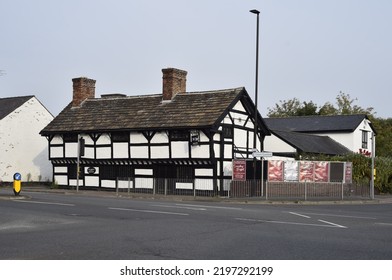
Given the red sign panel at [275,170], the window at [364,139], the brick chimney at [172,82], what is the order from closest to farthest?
1. the red sign panel at [275,170]
2. the brick chimney at [172,82]
3. the window at [364,139]

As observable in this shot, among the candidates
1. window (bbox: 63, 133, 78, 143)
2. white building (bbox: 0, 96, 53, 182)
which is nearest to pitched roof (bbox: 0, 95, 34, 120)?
white building (bbox: 0, 96, 53, 182)

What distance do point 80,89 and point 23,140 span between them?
347 inches

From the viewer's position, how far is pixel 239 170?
107 feet

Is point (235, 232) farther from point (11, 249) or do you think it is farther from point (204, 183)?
point (204, 183)

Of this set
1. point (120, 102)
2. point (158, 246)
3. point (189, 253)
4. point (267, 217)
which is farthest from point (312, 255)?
point (120, 102)

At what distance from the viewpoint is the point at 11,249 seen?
36.2 feet

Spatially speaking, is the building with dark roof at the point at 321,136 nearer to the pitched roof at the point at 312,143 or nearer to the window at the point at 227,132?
the pitched roof at the point at 312,143

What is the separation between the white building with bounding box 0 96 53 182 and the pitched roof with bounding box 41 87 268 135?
264 inches

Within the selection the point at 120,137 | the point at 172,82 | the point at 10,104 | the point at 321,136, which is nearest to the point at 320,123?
the point at 321,136

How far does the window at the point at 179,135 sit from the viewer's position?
113 ft

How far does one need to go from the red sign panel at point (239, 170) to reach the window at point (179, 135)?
3.58m

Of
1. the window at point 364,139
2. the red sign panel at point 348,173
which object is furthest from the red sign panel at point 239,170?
the window at point 364,139

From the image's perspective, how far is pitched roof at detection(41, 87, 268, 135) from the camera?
3456cm

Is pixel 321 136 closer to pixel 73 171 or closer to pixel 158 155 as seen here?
pixel 158 155
